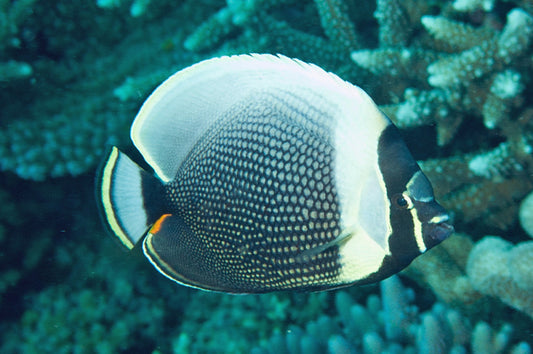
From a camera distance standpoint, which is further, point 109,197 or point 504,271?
point 504,271

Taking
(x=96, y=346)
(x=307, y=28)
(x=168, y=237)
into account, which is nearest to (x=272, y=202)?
(x=168, y=237)

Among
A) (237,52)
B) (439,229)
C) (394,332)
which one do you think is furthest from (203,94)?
(394,332)

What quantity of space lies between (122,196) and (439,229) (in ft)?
3.26

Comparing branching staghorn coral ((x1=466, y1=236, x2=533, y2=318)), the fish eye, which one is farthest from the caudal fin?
branching staghorn coral ((x1=466, y1=236, x2=533, y2=318))

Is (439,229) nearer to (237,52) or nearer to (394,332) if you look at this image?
(394,332)

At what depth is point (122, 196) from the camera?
1298 millimetres

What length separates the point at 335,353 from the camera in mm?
1774

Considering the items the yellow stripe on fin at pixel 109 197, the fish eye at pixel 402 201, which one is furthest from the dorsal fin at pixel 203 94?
the fish eye at pixel 402 201

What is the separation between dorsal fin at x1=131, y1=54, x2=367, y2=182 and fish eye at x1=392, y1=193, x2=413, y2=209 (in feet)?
0.98

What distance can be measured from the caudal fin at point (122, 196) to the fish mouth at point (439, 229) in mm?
905

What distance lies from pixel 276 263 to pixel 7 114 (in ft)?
→ 7.76

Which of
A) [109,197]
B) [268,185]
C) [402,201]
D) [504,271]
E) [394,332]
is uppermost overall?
[402,201]

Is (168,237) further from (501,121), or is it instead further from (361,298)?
(501,121)

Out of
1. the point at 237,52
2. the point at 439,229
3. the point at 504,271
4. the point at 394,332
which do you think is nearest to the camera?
the point at 439,229
